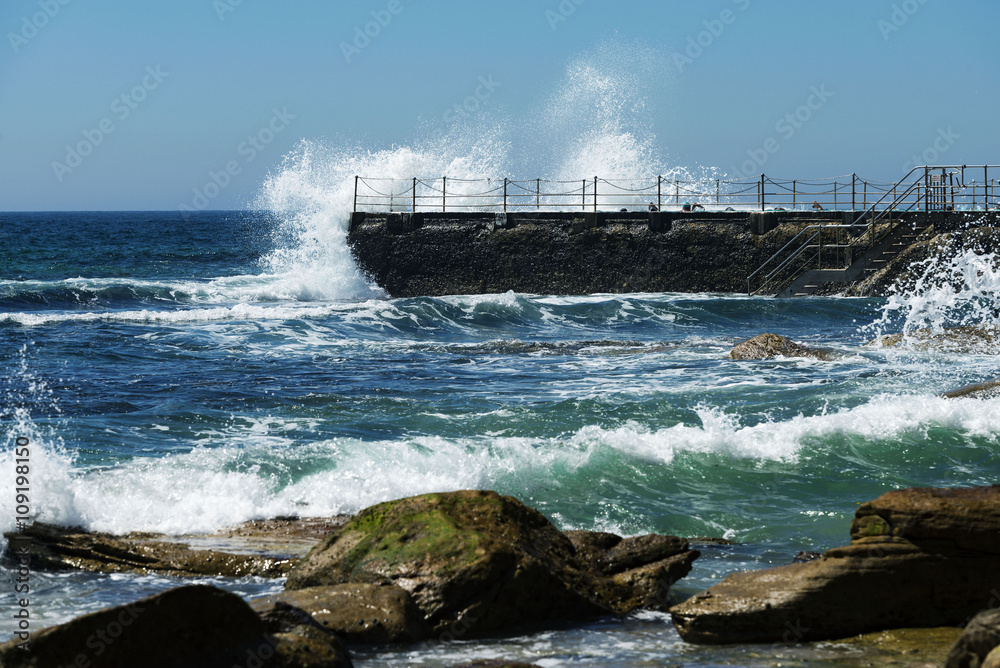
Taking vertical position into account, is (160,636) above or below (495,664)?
above

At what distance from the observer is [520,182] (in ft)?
86.1

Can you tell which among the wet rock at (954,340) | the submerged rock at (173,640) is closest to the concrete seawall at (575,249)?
the wet rock at (954,340)

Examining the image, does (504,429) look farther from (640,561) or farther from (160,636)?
(160,636)

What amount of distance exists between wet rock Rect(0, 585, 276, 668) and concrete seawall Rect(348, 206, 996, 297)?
21.3 m

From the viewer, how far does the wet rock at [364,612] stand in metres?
4.36

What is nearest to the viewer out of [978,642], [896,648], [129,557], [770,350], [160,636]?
[978,642]

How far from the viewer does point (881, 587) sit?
458 centimetres

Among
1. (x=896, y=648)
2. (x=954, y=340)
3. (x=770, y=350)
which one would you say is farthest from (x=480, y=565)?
(x=954, y=340)

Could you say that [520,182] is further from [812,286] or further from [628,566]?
[628,566]

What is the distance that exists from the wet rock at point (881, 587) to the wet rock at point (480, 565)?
1.65ft

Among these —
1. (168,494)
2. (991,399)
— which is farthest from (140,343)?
(991,399)

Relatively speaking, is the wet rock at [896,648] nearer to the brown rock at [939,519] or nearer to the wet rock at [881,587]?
the wet rock at [881,587]

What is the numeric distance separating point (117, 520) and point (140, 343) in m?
10.3

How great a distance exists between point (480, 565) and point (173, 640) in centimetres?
146
